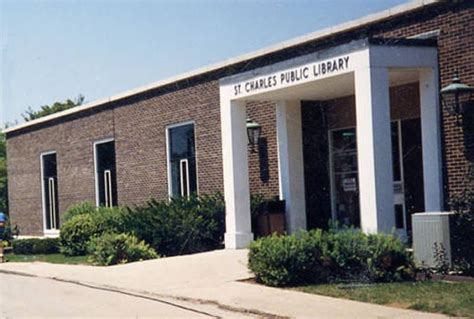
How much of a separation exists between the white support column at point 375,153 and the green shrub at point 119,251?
6.60 metres

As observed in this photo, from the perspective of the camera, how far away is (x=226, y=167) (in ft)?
63.6

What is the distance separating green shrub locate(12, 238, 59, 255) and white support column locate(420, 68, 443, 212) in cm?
Result: 1303

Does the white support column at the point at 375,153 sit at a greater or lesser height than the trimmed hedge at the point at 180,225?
greater

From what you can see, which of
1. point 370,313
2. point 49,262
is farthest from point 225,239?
point 370,313

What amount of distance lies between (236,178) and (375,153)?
5.59 metres

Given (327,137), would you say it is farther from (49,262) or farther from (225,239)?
(49,262)

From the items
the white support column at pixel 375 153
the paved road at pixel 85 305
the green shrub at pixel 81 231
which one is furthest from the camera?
the green shrub at pixel 81 231

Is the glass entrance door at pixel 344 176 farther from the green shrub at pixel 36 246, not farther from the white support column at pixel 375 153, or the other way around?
the green shrub at pixel 36 246

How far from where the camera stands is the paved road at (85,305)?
11.1 m

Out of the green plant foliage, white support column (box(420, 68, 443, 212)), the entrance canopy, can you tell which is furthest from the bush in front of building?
white support column (box(420, 68, 443, 212))

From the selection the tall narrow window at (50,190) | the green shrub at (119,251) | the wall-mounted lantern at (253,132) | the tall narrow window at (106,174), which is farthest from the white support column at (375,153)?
the tall narrow window at (50,190)

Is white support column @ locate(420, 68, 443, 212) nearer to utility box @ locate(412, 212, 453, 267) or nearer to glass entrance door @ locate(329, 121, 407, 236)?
utility box @ locate(412, 212, 453, 267)

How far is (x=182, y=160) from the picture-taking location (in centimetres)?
2466

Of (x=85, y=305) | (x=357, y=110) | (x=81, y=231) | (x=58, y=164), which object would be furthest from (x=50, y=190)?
(x=85, y=305)
